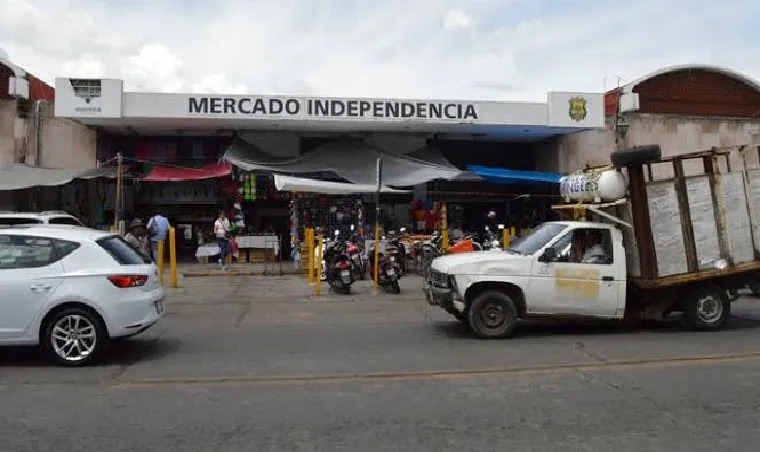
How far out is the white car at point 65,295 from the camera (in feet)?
25.3

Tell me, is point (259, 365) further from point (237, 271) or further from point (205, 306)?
point (237, 271)

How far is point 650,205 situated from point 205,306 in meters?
8.43

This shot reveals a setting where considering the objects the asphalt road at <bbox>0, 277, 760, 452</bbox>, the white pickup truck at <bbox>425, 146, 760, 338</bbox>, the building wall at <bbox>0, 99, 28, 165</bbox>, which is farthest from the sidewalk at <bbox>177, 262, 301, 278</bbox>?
the white pickup truck at <bbox>425, 146, 760, 338</bbox>

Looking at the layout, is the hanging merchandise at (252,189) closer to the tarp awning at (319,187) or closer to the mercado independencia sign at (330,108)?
the mercado independencia sign at (330,108)

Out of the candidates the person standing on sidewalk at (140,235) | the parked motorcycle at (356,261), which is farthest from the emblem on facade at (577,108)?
the person standing on sidewalk at (140,235)

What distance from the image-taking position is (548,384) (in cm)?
688

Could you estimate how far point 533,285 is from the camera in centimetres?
955

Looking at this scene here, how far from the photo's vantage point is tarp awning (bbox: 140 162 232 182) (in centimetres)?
2056

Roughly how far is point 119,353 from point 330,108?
518 inches

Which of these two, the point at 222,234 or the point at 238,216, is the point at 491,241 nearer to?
the point at 222,234

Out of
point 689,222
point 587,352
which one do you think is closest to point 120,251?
point 587,352

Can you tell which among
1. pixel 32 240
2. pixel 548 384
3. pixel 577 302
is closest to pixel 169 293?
pixel 32 240

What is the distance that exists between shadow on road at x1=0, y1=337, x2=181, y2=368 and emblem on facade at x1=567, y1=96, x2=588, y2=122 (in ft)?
52.4

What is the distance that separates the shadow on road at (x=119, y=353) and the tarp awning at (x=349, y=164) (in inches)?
445
